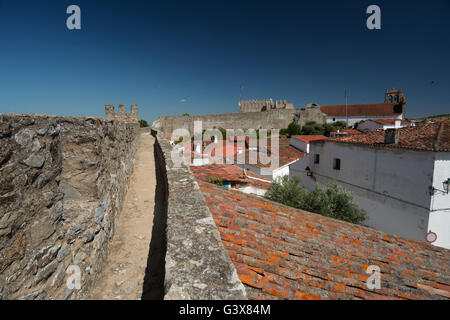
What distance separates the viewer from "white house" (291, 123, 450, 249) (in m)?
8.48

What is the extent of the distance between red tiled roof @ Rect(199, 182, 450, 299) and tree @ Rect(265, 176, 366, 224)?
13.5 ft

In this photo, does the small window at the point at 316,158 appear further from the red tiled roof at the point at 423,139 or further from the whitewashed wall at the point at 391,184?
the red tiled roof at the point at 423,139

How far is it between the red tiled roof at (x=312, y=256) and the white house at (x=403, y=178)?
21.6 ft

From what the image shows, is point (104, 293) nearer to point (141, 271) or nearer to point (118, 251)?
point (141, 271)

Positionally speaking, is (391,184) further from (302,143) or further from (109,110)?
(109,110)

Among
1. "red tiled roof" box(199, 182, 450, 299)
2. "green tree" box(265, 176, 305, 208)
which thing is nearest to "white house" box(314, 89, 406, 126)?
"green tree" box(265, 176, 305, 208)

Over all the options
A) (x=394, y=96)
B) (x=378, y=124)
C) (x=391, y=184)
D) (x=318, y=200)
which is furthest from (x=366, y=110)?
(x=318, y=200)

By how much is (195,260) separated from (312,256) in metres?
1.45

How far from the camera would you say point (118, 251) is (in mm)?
2641

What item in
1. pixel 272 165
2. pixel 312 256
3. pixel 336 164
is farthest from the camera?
pixel 272 165

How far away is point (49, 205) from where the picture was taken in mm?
1600

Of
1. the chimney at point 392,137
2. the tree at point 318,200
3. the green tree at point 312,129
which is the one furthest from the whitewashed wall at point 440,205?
the green tree at point 312,129

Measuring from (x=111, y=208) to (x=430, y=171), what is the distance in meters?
10.7

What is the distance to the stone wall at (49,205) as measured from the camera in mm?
1262
